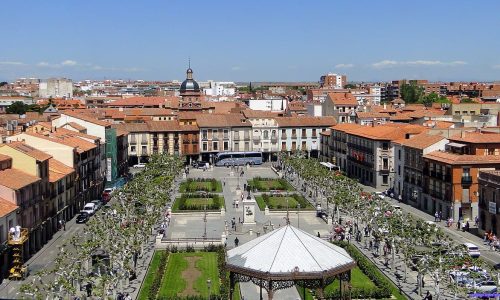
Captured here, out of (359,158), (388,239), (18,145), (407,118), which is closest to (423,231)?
(388,239)

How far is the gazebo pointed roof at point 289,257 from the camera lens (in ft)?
92.0

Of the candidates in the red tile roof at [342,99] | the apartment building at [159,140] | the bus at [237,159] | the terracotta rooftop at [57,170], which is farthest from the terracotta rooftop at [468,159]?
the red tile roof at [342,99]

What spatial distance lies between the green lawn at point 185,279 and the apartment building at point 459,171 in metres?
24.9

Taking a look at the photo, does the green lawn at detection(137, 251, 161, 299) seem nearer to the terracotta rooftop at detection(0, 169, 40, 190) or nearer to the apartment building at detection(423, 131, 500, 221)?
the terracotta rooftop at detection(0, 169, 40, 190)

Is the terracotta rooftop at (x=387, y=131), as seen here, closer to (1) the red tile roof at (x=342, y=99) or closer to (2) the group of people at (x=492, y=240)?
(2) the group of people at (x=492, y=240)

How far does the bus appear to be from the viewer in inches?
4818

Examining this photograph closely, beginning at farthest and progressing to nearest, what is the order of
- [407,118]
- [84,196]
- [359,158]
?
[407,118], [359,158], [84,196]

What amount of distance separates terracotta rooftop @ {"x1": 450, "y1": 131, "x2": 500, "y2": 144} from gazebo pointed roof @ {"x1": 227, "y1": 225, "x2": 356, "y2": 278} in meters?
42.6

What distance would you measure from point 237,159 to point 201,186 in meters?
29.6

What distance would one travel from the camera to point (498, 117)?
98.8 metres

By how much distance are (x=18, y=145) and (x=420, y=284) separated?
37308 millimetres

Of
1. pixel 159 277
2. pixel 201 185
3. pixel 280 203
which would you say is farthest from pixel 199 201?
pixel 159 277

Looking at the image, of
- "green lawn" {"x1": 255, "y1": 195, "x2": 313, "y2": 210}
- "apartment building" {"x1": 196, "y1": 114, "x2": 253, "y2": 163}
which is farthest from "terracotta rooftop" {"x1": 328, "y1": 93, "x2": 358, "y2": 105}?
"green lawn" {"x1": 255, "y1": 195, "x2": 313, "y2": 210}

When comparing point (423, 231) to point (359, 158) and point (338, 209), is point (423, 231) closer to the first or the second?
point (338, 209)
